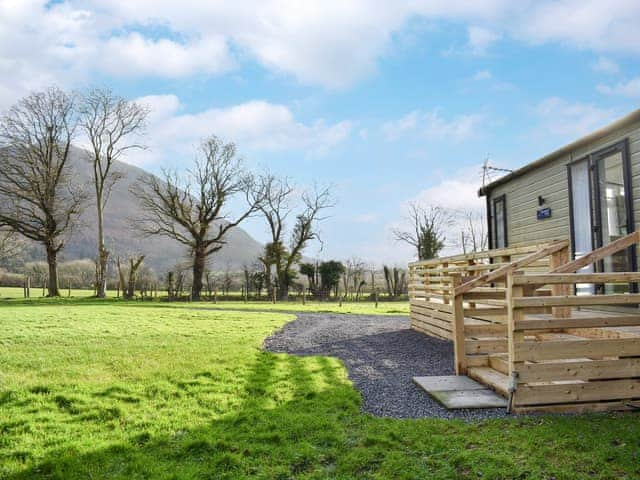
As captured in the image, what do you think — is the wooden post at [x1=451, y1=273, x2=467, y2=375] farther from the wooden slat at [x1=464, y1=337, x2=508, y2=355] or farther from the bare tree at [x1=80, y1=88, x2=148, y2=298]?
the bare tree at [x1=80, y1=88, x2=148, y2=298]

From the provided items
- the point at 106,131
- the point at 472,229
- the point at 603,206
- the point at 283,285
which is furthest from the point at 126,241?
the point at 603,206

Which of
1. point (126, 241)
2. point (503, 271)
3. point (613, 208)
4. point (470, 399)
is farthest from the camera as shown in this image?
point (126, 241)

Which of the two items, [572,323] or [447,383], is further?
[447,383]

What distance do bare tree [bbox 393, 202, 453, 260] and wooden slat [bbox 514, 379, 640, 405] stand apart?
27.7 m

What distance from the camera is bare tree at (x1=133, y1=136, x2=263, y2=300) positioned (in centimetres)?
2770

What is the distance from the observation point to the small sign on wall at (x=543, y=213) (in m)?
9.01

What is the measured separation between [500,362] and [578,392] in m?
1.34

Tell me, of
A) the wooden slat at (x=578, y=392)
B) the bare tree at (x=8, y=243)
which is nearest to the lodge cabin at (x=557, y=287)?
the wooden slat at (x=578, y=392)

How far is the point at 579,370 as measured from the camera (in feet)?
14.8

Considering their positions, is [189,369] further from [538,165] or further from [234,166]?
[234,166]

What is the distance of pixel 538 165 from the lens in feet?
30.4

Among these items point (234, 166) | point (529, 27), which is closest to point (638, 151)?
point (529, 27)

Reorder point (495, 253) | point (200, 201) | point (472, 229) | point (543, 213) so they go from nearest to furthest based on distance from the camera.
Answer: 1. point (495, 253)
2. point (543, 213)
3. point (200, 201)
4. point (472, 229)

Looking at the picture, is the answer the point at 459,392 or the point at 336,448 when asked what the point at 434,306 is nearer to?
the point at 459,392
